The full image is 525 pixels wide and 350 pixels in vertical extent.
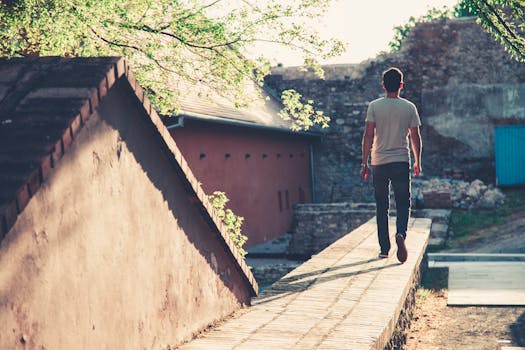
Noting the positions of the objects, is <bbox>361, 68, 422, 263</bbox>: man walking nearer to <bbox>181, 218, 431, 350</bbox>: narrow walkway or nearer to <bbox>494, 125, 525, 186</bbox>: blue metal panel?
<bbox>181, 218, 431, 350</bbox>: narrow walkway

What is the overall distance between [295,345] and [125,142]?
1.37 m

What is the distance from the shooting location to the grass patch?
15.6 meters

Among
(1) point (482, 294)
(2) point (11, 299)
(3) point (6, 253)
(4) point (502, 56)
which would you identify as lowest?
(1) point (482, 294)

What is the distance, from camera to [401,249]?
6117 mm

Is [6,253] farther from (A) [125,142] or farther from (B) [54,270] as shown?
(A) [125,142]

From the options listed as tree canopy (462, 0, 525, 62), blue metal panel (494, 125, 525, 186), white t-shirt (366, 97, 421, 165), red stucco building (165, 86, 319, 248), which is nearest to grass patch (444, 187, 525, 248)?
blue metal panel (494, 125, 525, 186)

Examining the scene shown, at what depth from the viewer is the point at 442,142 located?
2348 cm

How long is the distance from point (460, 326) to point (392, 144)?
1.93 m

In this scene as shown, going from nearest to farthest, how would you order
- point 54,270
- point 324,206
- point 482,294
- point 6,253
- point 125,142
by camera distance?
1. point 6,253
2. point 54,270
3. point 125,142
4. point 482,294
5. point 324,206

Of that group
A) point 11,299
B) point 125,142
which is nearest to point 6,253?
point 11,299

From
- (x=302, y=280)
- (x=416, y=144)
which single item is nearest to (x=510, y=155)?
(x=416, y=144)

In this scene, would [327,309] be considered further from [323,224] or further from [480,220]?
[480,220]

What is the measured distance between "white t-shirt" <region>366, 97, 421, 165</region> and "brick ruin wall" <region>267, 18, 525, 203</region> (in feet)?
58.2

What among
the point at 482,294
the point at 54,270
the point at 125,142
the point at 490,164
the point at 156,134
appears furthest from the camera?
the point at 490,164
